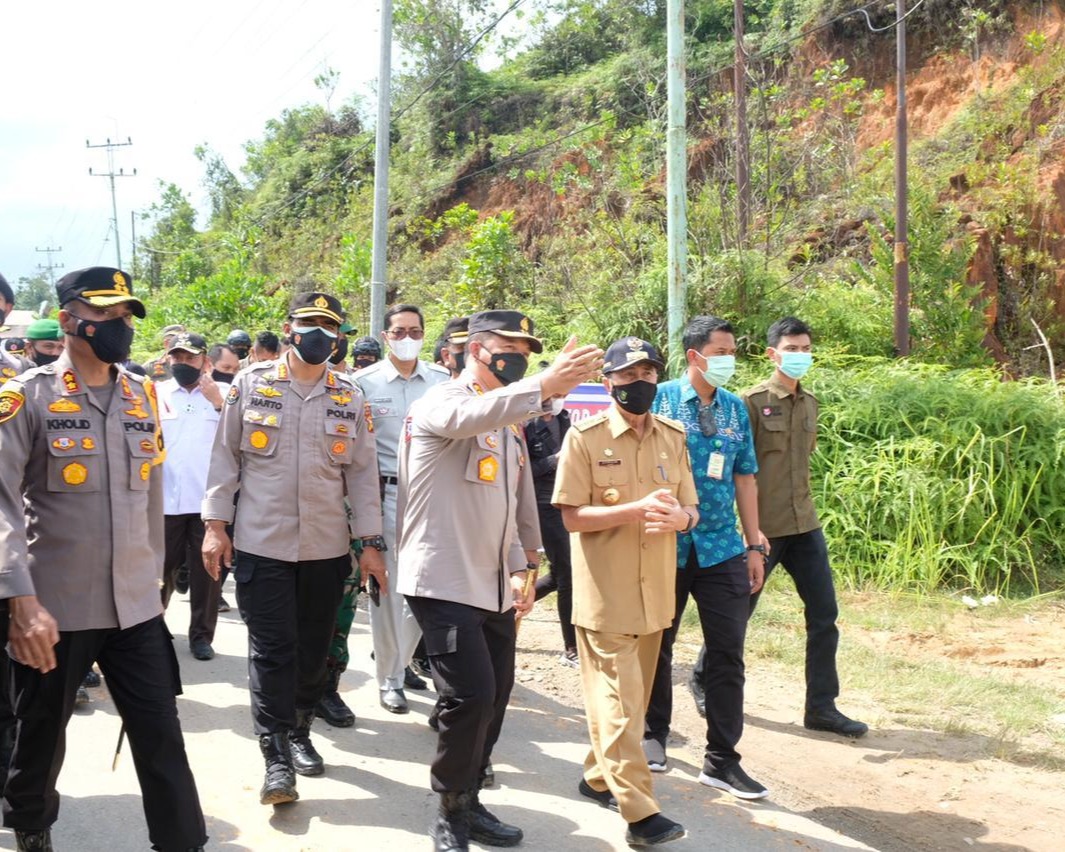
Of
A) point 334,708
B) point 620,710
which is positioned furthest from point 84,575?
point 334,708

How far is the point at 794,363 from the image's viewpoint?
5871 millimetres

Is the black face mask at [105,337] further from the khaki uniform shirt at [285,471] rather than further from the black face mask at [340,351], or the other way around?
the black face mask at [340,351]

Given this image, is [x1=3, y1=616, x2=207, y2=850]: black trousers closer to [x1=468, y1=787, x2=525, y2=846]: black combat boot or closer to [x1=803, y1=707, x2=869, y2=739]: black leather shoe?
[x1=468, y1=787, x2=525, y2=846]: black combat boot

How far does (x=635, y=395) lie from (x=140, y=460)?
196 centimetres

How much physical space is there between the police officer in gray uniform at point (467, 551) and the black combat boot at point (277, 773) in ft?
2.30

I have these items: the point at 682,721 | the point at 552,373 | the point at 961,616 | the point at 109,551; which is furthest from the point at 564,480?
the point at 961,616

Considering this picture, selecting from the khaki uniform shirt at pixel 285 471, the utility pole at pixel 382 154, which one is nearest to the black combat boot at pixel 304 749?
the khaki uniform shirt at pixel 285 471

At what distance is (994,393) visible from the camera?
9758 mm

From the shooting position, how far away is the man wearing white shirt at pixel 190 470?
6.95 meters

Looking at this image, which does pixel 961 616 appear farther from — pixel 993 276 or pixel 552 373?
pixel 993 276

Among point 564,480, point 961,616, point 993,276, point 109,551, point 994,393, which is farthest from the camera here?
point 993,276

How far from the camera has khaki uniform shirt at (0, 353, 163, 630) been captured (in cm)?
350

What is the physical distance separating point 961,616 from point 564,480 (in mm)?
5200

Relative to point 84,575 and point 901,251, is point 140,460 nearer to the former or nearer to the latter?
point 84,575
